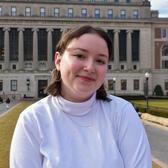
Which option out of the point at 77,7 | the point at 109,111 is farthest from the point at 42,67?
the point at 109,111

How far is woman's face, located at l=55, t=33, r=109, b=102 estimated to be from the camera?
2854mm

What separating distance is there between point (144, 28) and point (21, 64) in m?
26.1

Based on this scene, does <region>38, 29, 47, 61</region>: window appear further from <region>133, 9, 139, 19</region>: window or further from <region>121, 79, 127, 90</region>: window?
<region>133, 9, 139, 19</region>: window

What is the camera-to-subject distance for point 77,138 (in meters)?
2.77

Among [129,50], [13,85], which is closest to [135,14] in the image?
[129,50]

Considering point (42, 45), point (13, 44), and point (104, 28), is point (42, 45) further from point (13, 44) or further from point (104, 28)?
point (104, 28)

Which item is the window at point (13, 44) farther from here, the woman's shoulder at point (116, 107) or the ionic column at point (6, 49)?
the woman's shoulder at point (116, 107)

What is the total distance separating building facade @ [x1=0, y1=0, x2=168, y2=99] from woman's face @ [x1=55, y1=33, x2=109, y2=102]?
8647 centimetres

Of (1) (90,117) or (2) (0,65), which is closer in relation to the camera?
(1) (90,117)

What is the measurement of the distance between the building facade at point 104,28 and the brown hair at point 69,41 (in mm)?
86276

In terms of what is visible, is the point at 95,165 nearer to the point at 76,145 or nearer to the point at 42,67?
the point at 76,145

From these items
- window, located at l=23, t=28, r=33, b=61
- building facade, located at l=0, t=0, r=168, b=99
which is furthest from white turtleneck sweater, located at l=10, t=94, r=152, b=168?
window, located at l=23, t=28, r=33, b=61

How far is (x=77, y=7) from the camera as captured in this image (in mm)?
94375

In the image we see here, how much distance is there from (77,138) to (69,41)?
629 mm
